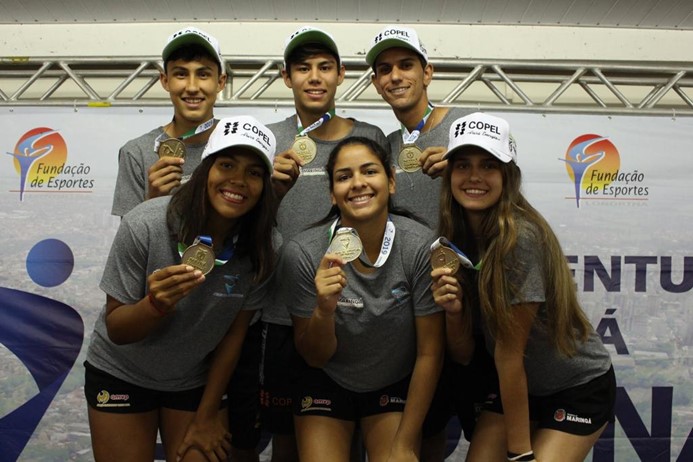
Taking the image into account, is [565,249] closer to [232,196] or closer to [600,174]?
[600,174]

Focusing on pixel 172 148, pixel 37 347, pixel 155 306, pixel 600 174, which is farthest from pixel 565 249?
pixel 37 347

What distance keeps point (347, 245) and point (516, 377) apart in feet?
2.47

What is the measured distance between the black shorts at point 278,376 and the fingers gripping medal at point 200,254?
60 centimetres

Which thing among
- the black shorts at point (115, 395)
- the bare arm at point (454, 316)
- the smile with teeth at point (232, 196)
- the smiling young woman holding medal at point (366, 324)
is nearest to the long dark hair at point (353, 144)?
the smiling young woman holding medal at point (366, 324)

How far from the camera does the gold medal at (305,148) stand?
236cm

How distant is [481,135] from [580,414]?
111 cm

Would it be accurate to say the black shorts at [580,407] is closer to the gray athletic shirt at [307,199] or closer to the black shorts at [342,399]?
the black shorts at [342,399]

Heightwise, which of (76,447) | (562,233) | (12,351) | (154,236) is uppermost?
(562,233)

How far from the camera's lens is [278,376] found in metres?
2.39

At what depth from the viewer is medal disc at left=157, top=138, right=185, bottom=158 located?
2.22 metres

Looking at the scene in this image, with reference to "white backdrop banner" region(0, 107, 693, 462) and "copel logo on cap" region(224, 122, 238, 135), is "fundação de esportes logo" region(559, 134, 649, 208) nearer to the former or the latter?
"white backdrop banner" region(0, 107, 693, 462)

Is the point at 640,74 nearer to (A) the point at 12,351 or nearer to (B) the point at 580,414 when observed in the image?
(B) the point at 580,414

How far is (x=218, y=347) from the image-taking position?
7.06ft

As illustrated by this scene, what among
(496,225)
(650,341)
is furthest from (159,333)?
(650,341)
